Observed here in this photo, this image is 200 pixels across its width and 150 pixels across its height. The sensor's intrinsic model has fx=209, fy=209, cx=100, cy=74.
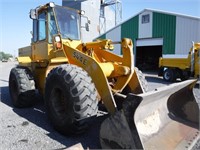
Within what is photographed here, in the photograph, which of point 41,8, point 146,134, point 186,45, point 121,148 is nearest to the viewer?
point 121,148

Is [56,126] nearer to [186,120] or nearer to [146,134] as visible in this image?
[146,134]

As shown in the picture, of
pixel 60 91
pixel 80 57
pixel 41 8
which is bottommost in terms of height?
pixel 60 91

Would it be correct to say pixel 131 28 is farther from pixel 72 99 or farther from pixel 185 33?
pixel 72 99

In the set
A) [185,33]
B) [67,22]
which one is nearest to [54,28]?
[67,22]

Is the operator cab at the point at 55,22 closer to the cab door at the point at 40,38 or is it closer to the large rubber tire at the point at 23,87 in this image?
the cab door at the point at 40,38

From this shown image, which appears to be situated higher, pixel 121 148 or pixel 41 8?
pixel 41 8

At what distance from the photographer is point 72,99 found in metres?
3.42

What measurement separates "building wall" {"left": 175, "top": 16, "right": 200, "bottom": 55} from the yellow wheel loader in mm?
11844

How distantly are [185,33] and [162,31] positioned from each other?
1.88m

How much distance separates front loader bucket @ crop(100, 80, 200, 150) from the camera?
2.71 metres

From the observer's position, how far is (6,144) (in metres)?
3.48

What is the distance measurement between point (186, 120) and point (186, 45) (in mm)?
12595

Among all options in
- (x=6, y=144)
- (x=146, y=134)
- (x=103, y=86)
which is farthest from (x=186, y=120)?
(x=6, y=144)

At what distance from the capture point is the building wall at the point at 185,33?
14734 mm
